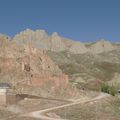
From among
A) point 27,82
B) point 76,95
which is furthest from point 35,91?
point 76,95

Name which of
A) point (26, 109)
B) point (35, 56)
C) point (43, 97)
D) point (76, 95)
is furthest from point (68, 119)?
point (35, 56)

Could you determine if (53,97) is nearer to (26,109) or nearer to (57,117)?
(26,109)

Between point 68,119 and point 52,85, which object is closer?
point 68,119

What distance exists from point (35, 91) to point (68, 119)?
3385cm

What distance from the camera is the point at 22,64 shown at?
447 feet

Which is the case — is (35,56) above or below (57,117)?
above

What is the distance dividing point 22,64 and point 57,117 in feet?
129

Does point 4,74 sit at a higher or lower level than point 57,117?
higher

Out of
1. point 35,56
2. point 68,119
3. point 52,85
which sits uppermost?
point 35,56

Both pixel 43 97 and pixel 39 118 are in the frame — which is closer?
pixel 39 118

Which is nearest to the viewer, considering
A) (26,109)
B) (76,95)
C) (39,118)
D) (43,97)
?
(39,118)

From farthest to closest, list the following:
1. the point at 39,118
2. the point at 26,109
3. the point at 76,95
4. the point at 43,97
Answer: the point at 76,95
the point at 43,97
the point at 26,109
the point at 39,118

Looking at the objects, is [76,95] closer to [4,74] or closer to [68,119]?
[4,74]

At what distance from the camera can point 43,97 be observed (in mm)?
129500
